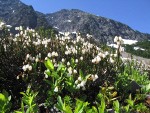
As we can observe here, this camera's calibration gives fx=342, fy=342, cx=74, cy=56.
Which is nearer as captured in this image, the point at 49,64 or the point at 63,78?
the point at 63,78

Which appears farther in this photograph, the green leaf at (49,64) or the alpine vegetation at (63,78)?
the green leaf at (49,64)

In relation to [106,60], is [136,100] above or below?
below

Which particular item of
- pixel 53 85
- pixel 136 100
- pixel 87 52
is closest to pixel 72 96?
pixel 53 85

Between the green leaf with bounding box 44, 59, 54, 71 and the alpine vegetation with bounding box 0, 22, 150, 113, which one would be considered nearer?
the alpine vegetation with bounding box 0, 22, 150, 113

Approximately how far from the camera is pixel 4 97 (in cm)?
512

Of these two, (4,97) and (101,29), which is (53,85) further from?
(101,29)

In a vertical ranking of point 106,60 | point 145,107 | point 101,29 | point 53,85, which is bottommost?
point 145,107

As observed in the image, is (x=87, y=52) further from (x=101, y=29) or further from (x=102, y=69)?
(x=101, y=29)

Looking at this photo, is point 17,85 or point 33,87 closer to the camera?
point 33,87

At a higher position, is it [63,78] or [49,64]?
[49,64]

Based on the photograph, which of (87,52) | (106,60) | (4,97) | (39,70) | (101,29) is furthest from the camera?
(101,29)

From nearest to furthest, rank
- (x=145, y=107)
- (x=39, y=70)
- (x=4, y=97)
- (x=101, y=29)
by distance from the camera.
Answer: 1. (x=4, y=97)
2. (x=145, y=107)
3. (x=39, y=70)
4. (x=101, y=29)

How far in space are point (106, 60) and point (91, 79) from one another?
1.27 m

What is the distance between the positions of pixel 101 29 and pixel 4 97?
624 feet
